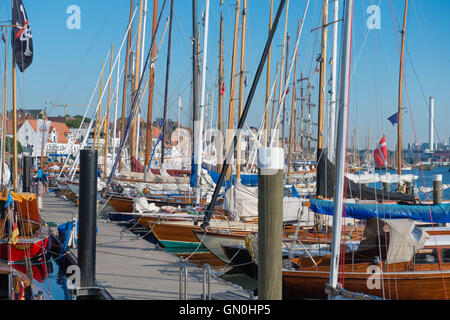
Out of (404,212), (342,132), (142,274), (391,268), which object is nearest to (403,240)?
(391,268)

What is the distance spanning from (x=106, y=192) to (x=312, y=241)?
37.3 feet

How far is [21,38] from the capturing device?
15133mm

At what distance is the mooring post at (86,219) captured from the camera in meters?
9.88

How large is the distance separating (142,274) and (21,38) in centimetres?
831

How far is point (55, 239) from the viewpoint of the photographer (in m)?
16.4

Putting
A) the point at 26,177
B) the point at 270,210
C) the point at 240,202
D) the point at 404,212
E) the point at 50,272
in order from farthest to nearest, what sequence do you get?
1. the point at 26,177
2. the point at 240,202
3. the point at 50,272
4. the point at 404,212
5. the point at 270,210

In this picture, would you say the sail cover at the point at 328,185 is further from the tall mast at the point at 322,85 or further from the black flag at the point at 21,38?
the black flag at the point at 21,38

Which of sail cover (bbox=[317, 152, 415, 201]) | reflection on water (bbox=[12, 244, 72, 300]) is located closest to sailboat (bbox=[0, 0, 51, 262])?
reflection on water (bbox=[12, 244, 72, 300])

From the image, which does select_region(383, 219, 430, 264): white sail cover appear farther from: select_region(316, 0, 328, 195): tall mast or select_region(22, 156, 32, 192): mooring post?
select_region(22, 156, 32, 192): mooring post

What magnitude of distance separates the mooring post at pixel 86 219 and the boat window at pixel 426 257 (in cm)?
735

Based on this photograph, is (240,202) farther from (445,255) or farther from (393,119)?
(393,119)

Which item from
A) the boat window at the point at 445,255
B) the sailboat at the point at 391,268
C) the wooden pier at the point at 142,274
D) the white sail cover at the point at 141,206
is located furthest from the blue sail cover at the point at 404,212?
Result: the white sail cover at the point at 141,206
